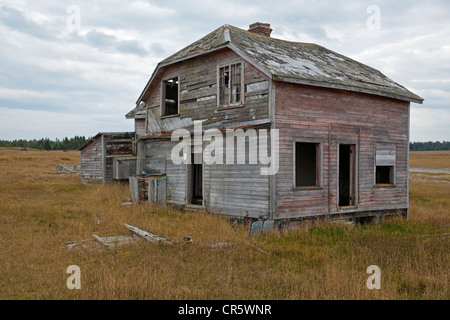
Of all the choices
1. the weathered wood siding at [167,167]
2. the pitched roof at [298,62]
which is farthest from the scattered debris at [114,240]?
the pitched roof at [298,62]

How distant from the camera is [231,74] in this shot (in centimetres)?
1294

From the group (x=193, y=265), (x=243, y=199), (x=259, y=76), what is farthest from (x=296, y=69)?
(x=193, y=265)

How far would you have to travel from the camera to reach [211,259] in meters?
8.08

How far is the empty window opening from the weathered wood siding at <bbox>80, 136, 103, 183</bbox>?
1530cm

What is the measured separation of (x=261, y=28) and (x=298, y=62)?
3740 mm

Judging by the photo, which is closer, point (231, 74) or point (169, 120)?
point (231, 74)

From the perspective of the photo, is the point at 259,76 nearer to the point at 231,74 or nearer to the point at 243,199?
the point at 231,74

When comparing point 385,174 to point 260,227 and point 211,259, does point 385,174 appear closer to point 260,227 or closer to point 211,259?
point 260,227

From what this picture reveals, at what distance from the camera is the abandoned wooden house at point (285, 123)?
38.2 ft

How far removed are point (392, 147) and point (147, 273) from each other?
11.1 meters

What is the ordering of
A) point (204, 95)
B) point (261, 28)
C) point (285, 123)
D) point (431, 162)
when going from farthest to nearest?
point (431, 162) → point (261, 28) → point (204, 95) → point (285, 123)

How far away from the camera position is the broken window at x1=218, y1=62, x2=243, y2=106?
1273cm

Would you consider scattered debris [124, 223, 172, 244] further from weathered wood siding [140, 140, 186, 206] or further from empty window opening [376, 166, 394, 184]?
empty window opening [376, 166, 394, 184]

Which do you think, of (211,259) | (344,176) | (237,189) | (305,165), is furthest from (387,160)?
(211,259)
